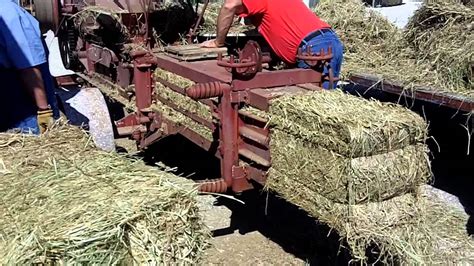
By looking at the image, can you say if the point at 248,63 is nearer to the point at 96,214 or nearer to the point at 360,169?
the point at 360,169

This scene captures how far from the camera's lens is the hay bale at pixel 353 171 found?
3.27 m

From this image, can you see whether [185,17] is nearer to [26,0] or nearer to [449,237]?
[26,0]

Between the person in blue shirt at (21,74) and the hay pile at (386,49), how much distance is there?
315cm

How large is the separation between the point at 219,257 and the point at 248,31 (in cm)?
269

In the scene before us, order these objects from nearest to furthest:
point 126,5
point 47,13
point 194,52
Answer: point 194,52
point 126,5
point 47,13

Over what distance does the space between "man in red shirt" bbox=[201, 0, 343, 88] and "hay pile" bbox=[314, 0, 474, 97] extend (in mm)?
968

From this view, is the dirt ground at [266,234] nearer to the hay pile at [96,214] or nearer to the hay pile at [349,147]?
the hay pile at [349,147]

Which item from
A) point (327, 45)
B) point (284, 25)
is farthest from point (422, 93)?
point (284, 25)

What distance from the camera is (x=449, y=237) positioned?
4.96m

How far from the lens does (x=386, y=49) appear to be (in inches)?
266

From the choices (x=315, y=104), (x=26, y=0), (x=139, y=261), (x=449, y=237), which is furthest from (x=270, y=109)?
(x=26, y=0)

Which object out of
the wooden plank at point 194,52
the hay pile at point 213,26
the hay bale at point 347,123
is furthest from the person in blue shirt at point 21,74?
the hay pile at point 213,26

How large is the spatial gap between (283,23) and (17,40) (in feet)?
7.25

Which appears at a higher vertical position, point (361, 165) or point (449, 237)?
point (361, 165)
